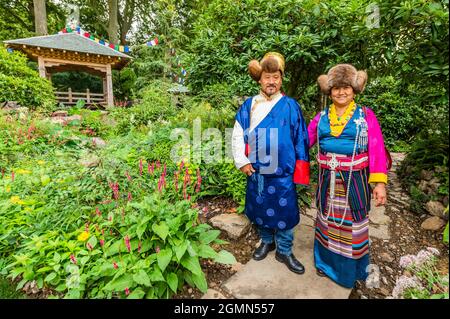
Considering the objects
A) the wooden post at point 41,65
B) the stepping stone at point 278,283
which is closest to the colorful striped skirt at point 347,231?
the stepping stone at point 278,283

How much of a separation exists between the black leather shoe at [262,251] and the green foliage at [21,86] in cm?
768

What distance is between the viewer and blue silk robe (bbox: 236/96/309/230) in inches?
78.7

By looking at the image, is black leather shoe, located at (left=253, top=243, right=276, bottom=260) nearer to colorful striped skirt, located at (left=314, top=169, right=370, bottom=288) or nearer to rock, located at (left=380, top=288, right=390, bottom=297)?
colorful striped skirt, located at (left=314, top=169, right=370, bottom=288)

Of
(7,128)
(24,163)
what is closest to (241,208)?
(24,163)

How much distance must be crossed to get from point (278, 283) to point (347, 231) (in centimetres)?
64

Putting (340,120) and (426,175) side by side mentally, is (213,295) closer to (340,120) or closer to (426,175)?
(340,120)

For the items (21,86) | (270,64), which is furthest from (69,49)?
(270,64)

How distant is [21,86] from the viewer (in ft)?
24.3

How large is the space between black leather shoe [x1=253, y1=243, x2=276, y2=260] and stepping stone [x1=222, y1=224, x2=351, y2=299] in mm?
35

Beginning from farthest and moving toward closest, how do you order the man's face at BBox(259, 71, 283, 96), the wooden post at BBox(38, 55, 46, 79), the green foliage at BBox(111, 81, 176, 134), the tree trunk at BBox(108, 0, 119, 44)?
the tree trunk at BBox(108, 0, 119, 44) → the wooden post at BBox(38, 55, 46, 79) → the green foliage at BBox(111, 81, 176, 134) → the man's face at BBox(259, 71, 283, 96)

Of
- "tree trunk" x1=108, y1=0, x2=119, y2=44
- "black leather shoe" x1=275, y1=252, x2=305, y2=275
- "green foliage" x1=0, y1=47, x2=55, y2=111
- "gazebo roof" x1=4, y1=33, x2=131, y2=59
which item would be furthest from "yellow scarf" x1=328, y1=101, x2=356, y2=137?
"tree trunk" x1=108, y1=0, x2=119, y2=44

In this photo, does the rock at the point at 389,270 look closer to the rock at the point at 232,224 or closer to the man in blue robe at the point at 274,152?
the man in blue robe at the point at 274,152

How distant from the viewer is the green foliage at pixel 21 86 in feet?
Result: 23.6
